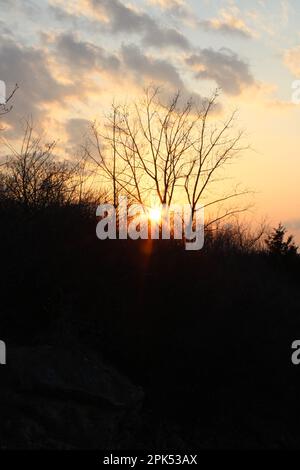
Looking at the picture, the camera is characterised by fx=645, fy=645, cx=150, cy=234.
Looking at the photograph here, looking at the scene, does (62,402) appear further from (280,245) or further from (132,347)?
(280,245)

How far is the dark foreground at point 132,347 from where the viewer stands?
33.4ft

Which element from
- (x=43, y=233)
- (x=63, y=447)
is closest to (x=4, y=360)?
(x=63, y=447)

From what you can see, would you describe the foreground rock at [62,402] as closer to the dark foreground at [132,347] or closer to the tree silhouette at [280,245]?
the dark foreground at [132,347]

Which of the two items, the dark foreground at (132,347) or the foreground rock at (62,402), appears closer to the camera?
the foreground rock at (62,402)

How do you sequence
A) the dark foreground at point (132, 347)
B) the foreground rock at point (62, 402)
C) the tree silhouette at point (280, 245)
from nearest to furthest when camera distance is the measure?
1. the foreground rock at point (62, 402)
2. the dark foreground at point (132, 347)
3. the tree silhouette at point (280, 245)

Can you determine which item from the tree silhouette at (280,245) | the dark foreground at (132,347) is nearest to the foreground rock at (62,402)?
the dark foreground at (132,347)

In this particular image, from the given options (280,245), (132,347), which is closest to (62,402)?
(132,347)

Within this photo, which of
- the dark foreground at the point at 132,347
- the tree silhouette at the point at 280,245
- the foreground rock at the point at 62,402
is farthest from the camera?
the tree silhouette at the point at 280,245

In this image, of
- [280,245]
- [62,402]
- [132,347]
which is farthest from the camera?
[280,245]

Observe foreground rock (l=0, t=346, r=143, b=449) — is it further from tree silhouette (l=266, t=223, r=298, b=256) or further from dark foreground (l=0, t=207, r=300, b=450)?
tree silhouette (l=266, t=223, r=298, b=256)

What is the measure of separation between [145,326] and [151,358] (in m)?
0.69

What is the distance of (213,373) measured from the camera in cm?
1266

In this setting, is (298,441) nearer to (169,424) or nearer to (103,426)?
(169,424)

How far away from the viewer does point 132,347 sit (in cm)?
1234
